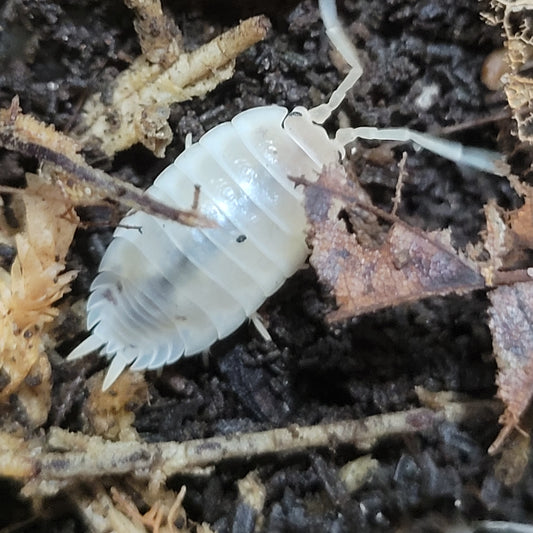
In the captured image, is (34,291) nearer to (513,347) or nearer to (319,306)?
(319,306)

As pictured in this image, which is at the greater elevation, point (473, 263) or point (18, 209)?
point (18, 209)

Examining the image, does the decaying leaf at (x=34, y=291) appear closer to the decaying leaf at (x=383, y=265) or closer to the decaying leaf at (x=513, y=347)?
the decaying leaf at (x=383, y=265)

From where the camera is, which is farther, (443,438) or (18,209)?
(18,209)

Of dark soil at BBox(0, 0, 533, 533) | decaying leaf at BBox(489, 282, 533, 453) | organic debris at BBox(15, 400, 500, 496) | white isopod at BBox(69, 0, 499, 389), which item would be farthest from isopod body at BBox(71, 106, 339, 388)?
decaying leaf at BBox(489, 282, 533, 453)

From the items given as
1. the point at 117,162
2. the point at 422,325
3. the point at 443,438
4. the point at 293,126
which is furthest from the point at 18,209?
the point at 443,438

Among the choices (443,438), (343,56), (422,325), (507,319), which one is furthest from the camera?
(343,56)

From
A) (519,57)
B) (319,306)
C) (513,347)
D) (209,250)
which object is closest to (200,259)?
(209,250)

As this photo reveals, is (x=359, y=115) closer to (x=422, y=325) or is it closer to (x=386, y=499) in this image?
(x=422, y=325)
